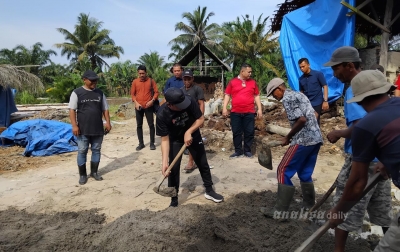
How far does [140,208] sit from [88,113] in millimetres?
1778

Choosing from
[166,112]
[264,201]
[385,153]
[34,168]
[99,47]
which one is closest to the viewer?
[385,153]

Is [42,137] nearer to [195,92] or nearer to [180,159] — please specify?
[195,92]

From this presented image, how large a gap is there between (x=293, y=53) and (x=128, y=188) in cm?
622

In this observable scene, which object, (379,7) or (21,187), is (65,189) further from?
(379,7)

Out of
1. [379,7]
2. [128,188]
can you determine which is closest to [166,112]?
[128,188]

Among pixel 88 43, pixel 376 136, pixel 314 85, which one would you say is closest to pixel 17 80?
pixel 314 85

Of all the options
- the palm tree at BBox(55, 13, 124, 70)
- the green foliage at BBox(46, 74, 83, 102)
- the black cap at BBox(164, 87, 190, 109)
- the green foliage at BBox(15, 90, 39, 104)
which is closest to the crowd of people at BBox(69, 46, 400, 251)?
the black cap at BBox(164, 87, 190, 109)

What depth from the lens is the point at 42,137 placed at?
6.98 metres

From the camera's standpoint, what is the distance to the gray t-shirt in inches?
125

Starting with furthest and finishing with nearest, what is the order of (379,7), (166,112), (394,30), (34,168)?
(394,30)
(379,7)
(34,168)
(166,112)

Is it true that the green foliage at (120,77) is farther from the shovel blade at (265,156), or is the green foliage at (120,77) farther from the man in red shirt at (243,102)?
the shovel blade at (265,156)

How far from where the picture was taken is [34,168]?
5852 millimetres

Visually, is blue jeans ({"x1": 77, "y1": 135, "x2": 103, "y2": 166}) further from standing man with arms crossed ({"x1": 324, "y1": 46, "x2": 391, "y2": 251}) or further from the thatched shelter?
the thatched shelter

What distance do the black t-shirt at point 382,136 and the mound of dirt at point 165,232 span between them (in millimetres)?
1354
